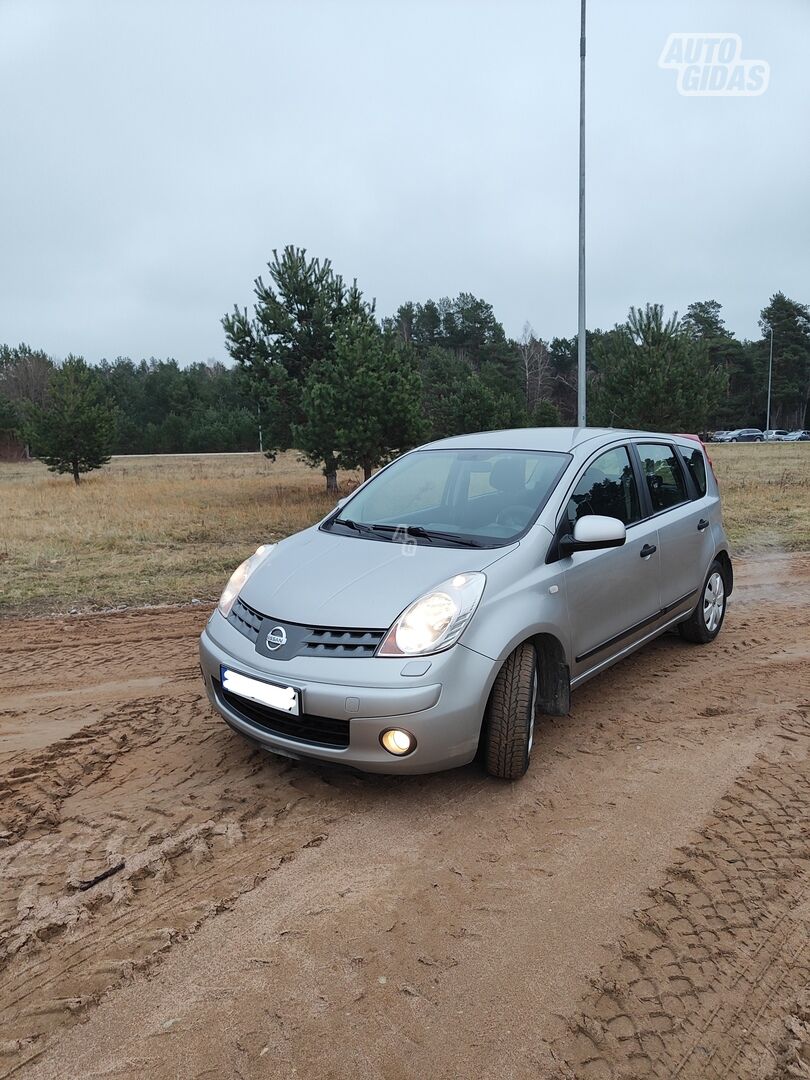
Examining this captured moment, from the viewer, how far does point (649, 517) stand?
4527mm

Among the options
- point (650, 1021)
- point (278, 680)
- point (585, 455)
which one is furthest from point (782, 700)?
point (278, 680)

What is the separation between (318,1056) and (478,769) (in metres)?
1.65

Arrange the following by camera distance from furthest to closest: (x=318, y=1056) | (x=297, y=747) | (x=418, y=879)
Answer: (x=297, y=747), (x=418, y=879), (x=318, y=1056)

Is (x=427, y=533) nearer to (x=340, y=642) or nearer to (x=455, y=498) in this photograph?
(x=455, y=498)

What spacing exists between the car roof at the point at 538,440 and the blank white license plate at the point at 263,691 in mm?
2119

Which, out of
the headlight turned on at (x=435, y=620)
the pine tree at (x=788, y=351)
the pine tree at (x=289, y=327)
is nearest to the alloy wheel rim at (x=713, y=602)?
the headlight turned on at (x=435, y=620)

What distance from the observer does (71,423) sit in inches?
985

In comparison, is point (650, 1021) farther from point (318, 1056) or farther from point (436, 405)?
point (436, 405)

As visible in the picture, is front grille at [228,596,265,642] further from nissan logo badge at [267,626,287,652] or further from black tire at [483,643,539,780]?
black tire at [483,643,539,780]

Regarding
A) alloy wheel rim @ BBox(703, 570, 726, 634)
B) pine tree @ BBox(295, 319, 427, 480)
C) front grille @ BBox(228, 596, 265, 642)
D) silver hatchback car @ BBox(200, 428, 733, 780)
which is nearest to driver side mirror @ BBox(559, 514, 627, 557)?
silver hatchback car @ BBox(200, 428, 733, 780)

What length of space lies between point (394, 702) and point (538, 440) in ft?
7.28

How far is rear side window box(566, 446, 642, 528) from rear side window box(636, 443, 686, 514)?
229 millimetres

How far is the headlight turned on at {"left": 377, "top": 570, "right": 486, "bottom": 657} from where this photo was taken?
3.04m

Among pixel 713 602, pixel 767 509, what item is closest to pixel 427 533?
pixel 713 602
